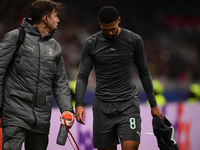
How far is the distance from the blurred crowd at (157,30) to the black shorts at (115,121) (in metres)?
3.79

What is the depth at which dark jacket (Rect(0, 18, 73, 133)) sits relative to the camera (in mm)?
2576

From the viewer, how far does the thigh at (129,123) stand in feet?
9.81

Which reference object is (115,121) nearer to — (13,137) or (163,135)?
(163,135)

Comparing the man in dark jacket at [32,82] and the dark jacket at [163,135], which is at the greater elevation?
the man in dark jacket at [32,82]

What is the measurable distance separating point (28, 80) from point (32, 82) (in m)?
0.04

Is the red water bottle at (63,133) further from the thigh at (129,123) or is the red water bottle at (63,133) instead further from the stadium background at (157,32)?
the stadium background at (157,32)

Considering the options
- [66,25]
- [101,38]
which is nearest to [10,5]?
[66,25]

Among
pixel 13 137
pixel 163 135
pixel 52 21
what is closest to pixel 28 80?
pixel 13 137

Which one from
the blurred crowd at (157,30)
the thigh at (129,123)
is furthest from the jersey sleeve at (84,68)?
the blurred crowd at (157,30)

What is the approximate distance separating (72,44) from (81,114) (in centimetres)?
431

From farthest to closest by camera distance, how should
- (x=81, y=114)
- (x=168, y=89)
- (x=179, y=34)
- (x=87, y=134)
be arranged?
(x=179, y=34) < (x=168, y=89) < (x=87, y=134) < (x=81, y=114)

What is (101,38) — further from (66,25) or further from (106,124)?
(66,25)

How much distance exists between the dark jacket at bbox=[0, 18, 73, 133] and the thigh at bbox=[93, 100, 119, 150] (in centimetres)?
42

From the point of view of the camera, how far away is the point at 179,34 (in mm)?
9289
